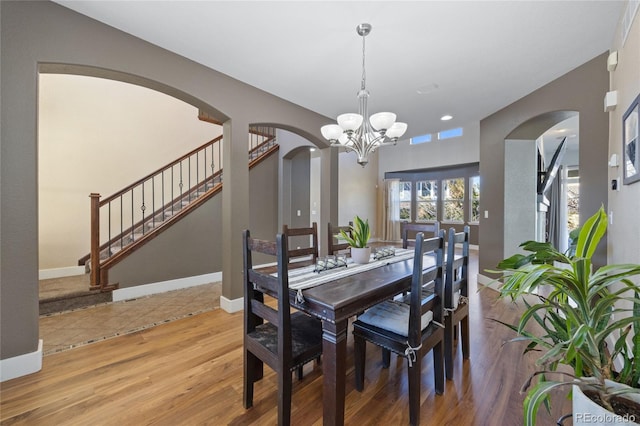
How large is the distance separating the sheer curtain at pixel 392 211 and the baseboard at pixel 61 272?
782 centimetres

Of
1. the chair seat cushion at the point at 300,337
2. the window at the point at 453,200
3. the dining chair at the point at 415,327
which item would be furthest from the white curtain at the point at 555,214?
the chair seat cushion at the point at 300,337

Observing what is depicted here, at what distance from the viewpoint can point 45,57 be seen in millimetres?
2045

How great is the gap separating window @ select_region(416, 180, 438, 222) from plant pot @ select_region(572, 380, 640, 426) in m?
8.44

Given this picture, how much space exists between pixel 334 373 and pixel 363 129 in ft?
7.36

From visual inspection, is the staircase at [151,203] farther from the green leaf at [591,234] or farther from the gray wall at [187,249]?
the green leaf at [591,234]

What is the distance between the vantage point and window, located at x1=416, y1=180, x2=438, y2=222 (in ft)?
29.0

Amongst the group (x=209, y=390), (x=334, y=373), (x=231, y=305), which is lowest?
(x=209, y=390)

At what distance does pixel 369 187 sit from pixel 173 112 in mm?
6080

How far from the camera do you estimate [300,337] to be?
1603 mm

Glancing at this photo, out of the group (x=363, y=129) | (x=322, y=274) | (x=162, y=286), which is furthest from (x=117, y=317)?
(x=363, y=129)

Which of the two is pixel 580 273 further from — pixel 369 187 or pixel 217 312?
pixel 369 187

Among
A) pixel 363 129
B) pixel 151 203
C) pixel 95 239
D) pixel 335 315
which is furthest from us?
pixel 151 203

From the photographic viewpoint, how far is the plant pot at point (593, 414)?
81 cm

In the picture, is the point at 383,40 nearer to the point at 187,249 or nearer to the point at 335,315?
the point at 335,315
